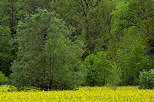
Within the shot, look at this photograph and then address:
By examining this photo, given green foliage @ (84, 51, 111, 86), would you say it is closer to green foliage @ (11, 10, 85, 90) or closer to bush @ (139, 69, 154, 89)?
bush @ (139, 69, 154, 89)

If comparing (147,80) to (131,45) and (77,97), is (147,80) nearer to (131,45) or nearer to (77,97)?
(77,97)

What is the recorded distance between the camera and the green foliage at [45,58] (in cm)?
1992

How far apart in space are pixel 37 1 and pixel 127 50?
57.5 ft

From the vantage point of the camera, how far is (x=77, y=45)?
2181 centimetres

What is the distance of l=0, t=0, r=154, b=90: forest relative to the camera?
66.2 ft

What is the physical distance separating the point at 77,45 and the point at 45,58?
282 cm

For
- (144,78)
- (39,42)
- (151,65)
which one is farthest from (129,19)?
(39,42)

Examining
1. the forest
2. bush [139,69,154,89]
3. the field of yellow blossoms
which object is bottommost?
the field of yellow blossoms

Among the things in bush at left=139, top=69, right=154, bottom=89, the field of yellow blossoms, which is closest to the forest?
bush at left=139, top=69, right=154, bottom=89

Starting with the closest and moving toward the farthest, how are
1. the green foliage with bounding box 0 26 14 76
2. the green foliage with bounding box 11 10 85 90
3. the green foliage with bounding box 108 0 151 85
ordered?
the green foliage with bounding box 11 10 85 90 < the green foliage with bounding box 108 0 151 85 < the green foliage with bounding box 0 26 14 76

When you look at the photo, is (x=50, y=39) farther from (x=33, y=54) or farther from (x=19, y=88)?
(x=19, y=88)

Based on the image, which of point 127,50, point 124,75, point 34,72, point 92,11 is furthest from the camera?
point 92,11

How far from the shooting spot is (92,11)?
42.9 meters

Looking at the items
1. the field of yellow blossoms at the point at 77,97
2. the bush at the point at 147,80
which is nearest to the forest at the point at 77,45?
the bush at the point at 147,80
